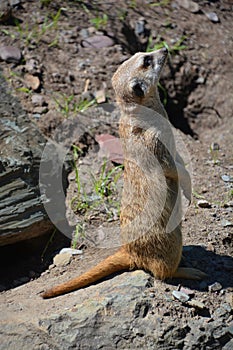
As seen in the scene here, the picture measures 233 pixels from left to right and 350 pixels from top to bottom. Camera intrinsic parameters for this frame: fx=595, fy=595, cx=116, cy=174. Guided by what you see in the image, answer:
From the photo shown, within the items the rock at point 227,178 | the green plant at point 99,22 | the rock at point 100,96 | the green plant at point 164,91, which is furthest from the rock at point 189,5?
the rock at point 227,178

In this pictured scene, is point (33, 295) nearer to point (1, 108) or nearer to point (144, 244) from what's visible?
point (144, 244)

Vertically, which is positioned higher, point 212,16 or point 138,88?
point 138,88

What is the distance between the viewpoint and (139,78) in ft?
8.84

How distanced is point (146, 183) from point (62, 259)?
2.82 ft

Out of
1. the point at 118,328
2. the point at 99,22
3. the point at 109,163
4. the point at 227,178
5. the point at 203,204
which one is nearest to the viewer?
the point at 118,328

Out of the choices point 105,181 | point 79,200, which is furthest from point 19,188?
point 105,181

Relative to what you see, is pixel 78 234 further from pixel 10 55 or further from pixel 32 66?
pixel 10 55

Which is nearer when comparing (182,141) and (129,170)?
(129,170)

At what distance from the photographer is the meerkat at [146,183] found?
8.70 feet

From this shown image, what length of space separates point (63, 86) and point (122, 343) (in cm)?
211

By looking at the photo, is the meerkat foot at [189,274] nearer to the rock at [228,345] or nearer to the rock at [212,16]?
the rock at [228,345]

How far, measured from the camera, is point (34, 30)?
439cm

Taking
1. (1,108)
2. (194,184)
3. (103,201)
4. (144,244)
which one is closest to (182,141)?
(194,184)

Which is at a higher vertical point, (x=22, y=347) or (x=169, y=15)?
(x=169, y=15)
